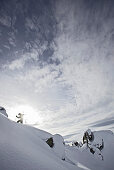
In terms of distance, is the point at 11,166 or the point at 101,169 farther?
the point at 101,169

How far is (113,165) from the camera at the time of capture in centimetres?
4675

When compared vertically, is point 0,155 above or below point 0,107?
below

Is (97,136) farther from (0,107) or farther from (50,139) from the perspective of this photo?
(0,107)

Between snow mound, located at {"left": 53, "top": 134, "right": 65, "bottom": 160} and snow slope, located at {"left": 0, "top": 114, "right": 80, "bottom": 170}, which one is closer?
snow slope, located at {"left": 0, "top": 114, "right": 80, "bottom": 170}

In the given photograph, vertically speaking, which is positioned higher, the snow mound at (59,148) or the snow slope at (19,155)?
the snow slope at (19,155)

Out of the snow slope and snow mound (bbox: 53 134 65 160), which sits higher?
the snow slope

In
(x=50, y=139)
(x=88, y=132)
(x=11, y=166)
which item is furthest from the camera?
(x=88, y=132)

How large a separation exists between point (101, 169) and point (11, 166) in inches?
1856

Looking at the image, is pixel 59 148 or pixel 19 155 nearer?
pixel 19 155

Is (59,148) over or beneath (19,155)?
beneath

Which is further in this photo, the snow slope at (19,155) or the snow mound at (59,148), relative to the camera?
the snow mound at (59,148)

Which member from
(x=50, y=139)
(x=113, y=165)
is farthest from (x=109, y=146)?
(x=50, y=139)

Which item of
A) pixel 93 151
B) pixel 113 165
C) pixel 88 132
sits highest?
pixel 88 132

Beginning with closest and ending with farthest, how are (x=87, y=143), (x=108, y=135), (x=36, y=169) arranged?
1. (x=36, y=169)
2. (x=87, y=143)
3. (x=108, y=135)
